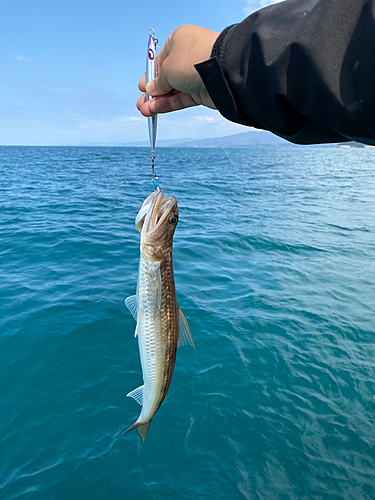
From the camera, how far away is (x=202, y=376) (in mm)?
5848

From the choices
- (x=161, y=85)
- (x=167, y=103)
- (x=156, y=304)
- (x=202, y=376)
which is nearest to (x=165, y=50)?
(x=161, y=85)

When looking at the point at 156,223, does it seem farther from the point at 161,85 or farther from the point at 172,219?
the point at 161,85

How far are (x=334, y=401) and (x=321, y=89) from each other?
5470mm

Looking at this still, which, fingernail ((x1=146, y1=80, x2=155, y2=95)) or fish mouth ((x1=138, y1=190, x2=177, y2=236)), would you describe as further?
fish mouth ((x1=138, y1=190, x2=177, y2=236))

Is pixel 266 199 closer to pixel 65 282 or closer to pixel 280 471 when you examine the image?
pixel 65 282

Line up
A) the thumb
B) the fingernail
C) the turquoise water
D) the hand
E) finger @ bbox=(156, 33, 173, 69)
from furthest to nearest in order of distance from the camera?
1. the turquoise water
2. the fingernail
3. the thumb
4. finger @ bbox=(156, 33, 173, 69)
5. the hand

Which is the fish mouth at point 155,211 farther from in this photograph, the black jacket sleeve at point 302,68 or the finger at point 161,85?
the black jacket sleeve at point 302,68

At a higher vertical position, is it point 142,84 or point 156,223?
point 142,84

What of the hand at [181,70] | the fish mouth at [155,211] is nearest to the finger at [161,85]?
the hand at [181,70]

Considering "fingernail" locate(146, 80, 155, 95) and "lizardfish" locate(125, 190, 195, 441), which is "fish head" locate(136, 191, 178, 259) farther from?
"fingernail" locate(146, 80, 155, 95)

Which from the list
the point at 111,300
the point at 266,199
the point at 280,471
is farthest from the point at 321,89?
the point at 266,199

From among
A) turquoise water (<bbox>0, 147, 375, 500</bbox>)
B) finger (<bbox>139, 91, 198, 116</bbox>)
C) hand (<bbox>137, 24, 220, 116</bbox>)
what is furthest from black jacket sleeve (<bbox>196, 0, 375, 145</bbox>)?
turquoise water (<bbox>0, 147, 375, 500</bbox>)

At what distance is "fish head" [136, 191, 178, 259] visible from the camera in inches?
99.0

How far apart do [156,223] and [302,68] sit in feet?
4.93
